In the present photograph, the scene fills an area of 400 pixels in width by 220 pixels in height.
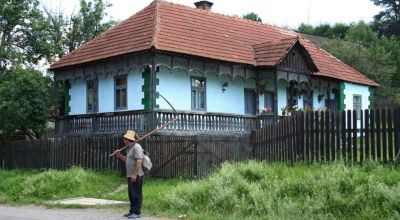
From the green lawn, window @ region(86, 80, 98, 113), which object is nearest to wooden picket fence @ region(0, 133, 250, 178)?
the green lawn

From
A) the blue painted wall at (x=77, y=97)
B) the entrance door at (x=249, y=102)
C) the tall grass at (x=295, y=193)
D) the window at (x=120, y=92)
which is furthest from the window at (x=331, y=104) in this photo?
the tall grass at (x=295, y=193)

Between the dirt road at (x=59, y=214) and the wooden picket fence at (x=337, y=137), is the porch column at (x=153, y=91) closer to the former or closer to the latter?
the wooden picket fence at (x=337, y=137)

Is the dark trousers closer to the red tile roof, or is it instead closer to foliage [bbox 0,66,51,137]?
the red tile roof

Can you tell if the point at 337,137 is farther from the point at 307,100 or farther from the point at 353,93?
the point at 353,93

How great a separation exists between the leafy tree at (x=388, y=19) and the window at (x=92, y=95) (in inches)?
2064

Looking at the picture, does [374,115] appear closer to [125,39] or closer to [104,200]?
[104,200]

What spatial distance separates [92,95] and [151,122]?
578 centimetres

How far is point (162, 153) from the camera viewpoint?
716 inches

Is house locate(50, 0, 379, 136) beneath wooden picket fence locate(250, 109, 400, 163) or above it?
above

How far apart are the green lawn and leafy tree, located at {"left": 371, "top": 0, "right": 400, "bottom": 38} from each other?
6086cm

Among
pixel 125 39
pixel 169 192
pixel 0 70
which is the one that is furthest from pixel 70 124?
pixel 169 192

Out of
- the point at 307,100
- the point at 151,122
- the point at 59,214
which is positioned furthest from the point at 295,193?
the point at 307,100

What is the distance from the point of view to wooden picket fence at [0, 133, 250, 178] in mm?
17344

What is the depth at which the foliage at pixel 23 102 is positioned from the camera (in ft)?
84.2
